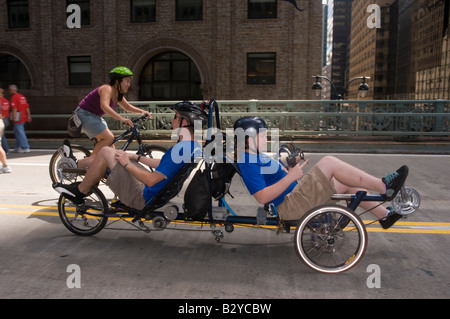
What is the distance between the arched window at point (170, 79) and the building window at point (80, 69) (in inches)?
116

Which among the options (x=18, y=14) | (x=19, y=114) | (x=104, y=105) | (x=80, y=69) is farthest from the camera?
(x=18, y=14)

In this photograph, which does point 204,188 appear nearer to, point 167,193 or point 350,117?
point 167,193

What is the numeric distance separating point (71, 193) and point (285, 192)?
7.23 feet

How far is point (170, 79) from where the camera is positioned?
2409cm

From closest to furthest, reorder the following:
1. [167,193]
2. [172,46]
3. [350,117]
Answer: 1. [167,193]
2. [350,117]
3. [172,46]

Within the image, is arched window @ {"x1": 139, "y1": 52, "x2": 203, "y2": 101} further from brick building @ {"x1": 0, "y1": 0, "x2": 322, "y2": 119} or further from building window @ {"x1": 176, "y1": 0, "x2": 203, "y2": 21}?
building window @ {"x1": 176, "y1": 0, "x2": 203, "y2": 21}

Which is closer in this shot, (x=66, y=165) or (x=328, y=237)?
(x=328, y=237)

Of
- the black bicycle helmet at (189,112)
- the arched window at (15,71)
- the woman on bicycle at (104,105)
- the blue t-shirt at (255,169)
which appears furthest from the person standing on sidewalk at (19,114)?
the arched window at (15,71)

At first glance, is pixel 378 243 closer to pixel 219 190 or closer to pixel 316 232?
pixel 316 232

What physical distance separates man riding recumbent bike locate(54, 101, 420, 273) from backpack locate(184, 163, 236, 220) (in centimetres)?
1

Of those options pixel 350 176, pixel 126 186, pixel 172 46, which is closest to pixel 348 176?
pixel 350 176

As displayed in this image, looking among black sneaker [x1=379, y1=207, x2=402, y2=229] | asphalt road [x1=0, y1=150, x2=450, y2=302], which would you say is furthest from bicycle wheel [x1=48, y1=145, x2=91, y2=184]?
black sneaker [x1=379, y1=207, x2=402, y2=229]

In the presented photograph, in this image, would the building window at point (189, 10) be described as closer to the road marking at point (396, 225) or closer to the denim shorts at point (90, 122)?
the denim shorts at point (90, 122)

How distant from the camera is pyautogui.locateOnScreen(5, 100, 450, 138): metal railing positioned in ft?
42.1
